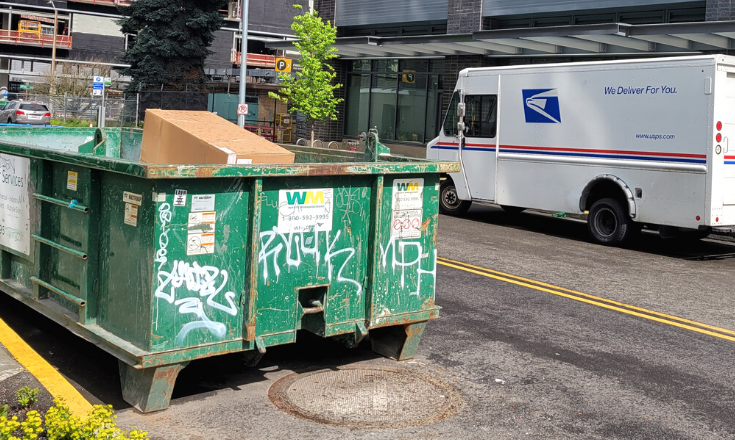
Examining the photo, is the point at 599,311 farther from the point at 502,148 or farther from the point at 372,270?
the point at 502,148

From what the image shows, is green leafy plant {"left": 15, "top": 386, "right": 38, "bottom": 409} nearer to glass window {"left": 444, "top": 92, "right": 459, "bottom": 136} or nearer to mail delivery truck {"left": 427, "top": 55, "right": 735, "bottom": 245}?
mail delivery truck {"left": 427, "top": 55, "right": 735, "bottom": 245}

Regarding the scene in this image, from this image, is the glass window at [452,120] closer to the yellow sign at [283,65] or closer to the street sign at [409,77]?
the street sign at [409,77]

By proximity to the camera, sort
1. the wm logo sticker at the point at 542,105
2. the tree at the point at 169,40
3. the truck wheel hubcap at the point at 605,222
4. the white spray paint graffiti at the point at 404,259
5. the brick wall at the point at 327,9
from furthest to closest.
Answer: the tree at the point at 169,40 → the brick wall at the point at 327,9 → the wm logo sticker at the point at 542,105 → the truck wheel hubcap at the point at 605,222 → the white spray paint graffiti at the point at 404,259

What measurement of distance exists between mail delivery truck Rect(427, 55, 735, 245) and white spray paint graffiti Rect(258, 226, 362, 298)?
8.32 metres

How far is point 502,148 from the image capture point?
16.0 m

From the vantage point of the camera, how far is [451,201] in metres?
17.6

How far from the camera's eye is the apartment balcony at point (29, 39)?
238ft

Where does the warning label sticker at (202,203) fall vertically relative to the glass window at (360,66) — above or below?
below

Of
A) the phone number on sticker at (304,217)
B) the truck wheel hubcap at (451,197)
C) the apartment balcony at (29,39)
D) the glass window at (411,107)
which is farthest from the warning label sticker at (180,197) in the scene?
the apartment balcony at (29,39)

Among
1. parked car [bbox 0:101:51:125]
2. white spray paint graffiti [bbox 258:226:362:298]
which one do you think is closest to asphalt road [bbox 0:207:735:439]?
white spray paint graffiti [bbox 258:226:362:298]

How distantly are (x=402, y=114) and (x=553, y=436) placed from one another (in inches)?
986

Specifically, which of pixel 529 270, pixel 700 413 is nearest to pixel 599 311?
pixel 529 270

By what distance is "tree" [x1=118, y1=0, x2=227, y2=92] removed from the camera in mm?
47000

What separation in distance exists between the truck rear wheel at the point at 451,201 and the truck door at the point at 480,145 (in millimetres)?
695
